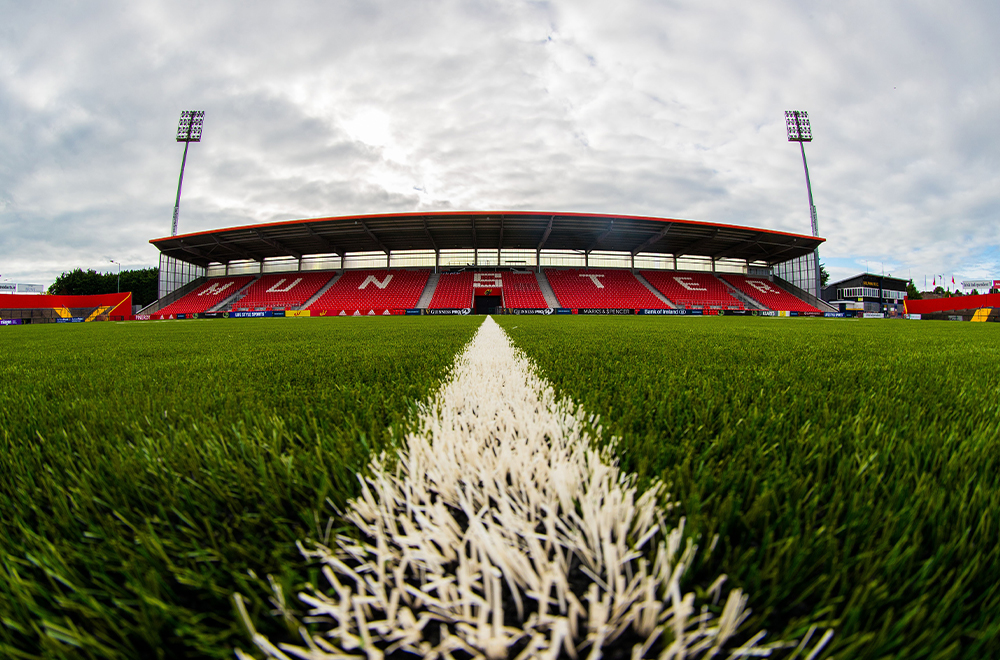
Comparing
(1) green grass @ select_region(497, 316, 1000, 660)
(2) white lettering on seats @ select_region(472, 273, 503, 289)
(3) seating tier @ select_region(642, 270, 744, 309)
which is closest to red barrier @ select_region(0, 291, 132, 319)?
(2) white lettering on seats @ select_region(472, 273, 503, 289)

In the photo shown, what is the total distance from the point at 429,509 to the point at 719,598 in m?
0.32

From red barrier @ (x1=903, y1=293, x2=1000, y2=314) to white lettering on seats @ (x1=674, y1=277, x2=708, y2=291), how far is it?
16333 millimetres

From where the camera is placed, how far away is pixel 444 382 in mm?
1603

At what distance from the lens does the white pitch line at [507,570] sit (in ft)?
1.09

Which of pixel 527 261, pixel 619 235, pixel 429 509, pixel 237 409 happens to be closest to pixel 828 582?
pixel 429 509

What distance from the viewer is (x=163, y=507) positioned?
1.93 ft

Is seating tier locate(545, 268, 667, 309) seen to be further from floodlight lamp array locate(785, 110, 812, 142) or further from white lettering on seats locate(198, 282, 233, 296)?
white lettering on seats locate(198, 282, 233, 296)

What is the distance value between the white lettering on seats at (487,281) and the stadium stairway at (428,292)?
8.67 feet

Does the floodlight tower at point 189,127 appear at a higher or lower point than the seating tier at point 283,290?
higher

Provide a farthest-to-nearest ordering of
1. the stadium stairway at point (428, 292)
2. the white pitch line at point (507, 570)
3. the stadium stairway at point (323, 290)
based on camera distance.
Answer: the stadium stairway at point (323, 290) → the stadium stairway at point (428, 292) → the white pitch line at point (507, 570)

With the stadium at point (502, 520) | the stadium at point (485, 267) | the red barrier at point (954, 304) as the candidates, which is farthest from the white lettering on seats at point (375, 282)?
the red barrier at point (954, 304)

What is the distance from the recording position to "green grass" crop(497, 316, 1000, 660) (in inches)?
14.1

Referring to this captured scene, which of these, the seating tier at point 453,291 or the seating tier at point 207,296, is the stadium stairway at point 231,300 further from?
the seating tier at point 453,291

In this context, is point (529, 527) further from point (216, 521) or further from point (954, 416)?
point (954, 416)
